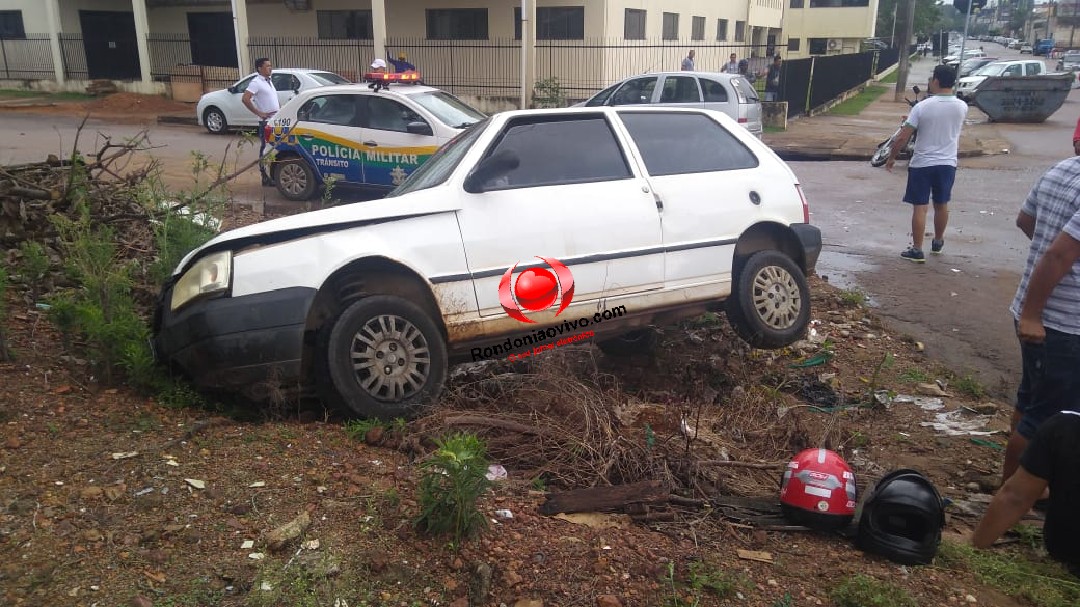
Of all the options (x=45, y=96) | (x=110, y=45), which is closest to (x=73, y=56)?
(x=110, y=45)

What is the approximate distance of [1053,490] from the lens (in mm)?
3250

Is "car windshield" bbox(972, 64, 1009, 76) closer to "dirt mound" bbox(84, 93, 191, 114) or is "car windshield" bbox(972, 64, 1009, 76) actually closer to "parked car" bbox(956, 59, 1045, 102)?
"parked car" bbox(956, 59, 1045, 102)

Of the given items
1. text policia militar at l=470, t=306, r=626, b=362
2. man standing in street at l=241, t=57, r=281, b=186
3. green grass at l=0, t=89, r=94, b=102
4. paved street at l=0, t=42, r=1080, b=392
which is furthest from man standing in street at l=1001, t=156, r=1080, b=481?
green grass at l=0, t=89, r=94, b=102

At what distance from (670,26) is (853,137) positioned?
9308 mm

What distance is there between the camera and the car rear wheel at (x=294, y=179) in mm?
10922

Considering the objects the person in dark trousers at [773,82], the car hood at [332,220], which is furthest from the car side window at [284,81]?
the car hood at [332,220]

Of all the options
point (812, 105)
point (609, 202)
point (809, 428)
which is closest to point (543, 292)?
point (609, 202)

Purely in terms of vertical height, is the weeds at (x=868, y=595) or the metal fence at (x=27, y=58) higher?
the metal fence at (x=27, y=58)

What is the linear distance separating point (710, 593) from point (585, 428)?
128cm

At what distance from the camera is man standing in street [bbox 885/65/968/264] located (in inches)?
324

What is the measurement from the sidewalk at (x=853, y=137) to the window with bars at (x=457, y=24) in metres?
8.70

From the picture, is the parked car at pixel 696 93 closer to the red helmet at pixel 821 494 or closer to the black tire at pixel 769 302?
the black tire at pixel 769 302

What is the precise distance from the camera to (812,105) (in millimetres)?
26203

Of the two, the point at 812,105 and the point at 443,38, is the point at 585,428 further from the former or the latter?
the point at 812,105
